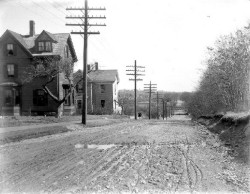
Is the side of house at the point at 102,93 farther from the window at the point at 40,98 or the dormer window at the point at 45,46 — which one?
the dormer window at the point at 45,46

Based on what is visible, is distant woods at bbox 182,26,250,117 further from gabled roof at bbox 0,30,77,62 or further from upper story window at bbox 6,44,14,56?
upper story window at bbox 6,44,14,56

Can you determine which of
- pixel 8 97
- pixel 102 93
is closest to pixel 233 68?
pixel 8 97

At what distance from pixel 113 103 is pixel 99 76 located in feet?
20.4

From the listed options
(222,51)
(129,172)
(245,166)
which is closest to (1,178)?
(129,172)

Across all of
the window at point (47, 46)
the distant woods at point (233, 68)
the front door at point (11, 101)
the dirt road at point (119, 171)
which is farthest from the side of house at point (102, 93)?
the dirt road at point (119, 171)

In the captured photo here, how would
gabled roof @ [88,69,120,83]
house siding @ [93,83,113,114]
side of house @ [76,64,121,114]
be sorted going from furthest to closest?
gabled roof @ [88,69,120,83] → house siding @ [93,83,113,114] → side of house @ [76,64,121,114]

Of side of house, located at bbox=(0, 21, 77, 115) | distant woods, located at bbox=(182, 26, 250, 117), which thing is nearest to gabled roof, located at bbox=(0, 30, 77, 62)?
side of house, located at bbox=(0, 21, 77, 115)

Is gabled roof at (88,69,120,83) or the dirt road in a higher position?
gabled roof at (88,69,120,83)

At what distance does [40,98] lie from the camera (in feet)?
118

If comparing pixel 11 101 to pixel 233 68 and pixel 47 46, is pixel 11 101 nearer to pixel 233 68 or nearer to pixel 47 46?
pixel 47 46

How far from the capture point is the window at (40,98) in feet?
118

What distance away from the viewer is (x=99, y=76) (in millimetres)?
59469

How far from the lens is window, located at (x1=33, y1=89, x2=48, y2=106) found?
35969mm

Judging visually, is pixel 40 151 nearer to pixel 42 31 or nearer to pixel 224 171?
pixel 224 171
